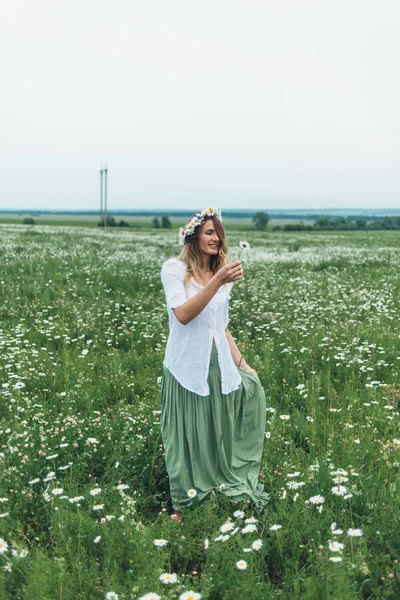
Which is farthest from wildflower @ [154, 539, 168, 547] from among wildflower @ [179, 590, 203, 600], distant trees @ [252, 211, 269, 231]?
distant trees @ [252, 211, 269, 231]

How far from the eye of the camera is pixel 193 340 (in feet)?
12.6

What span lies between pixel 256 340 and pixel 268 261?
10244 millimetres

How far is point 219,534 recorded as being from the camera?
3250mm

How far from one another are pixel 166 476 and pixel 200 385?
0.86 m

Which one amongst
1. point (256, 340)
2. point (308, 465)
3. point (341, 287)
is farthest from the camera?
point (341, 287)

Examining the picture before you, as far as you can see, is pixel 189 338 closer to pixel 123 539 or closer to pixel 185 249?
pixel 185 249

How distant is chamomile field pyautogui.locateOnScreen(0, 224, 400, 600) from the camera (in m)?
2.89

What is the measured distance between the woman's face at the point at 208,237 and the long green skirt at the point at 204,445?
2.21 ft

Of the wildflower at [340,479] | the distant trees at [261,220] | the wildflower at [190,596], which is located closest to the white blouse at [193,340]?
the wildflower at [340,479]

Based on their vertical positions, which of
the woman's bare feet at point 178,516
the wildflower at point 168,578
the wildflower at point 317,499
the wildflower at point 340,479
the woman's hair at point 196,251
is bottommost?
the woman's bare feet at point 178,516

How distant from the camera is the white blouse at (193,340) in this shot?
379 centimetres

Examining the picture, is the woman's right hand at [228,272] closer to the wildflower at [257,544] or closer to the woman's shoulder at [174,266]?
the woman's shoulder at [174,266]

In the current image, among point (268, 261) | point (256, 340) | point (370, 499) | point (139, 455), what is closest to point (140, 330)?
point (256, 340)

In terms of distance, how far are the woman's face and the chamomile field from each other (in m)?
1.58
